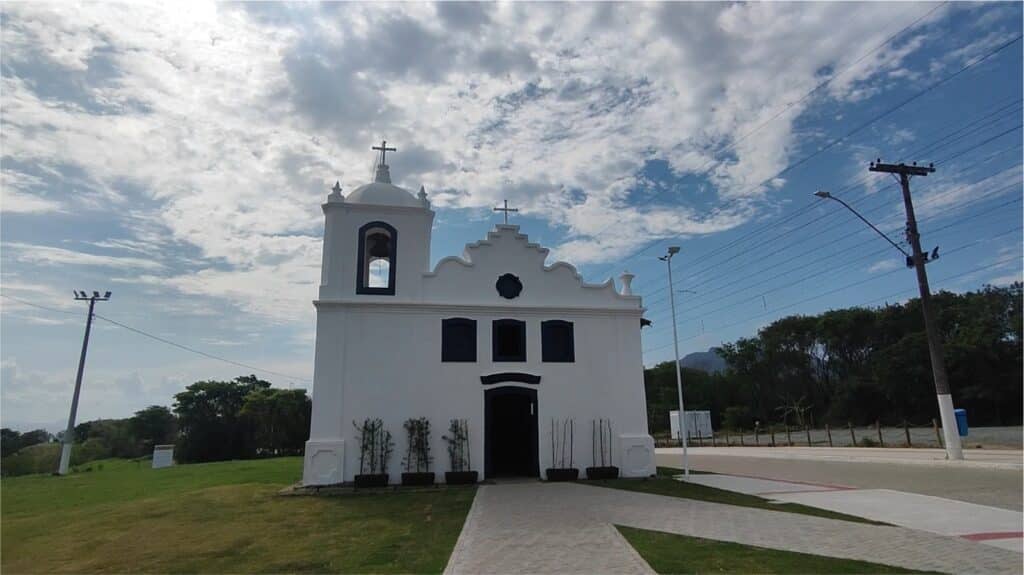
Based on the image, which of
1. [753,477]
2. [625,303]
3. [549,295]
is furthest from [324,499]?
[753,477]

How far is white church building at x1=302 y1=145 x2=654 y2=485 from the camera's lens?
15.9m

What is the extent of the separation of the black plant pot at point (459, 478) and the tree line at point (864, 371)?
39890mm

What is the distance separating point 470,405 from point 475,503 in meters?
4.48

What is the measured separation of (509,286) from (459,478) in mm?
5737

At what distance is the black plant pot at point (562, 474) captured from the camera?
16.2 m

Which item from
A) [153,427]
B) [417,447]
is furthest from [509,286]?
[153,427]

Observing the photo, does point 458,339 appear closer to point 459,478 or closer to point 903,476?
point 459,478

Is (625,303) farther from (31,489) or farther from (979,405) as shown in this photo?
(979,405)

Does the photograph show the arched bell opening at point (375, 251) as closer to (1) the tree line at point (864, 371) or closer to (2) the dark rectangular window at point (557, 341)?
(2) the dark rectangular window at point (557, 341)

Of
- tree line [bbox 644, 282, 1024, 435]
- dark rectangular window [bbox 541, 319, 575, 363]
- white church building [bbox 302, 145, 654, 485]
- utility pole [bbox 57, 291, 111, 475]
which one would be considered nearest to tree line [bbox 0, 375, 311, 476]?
utility pole [bbox 57, 291, 111, 475]

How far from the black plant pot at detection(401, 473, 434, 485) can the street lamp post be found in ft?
48.1

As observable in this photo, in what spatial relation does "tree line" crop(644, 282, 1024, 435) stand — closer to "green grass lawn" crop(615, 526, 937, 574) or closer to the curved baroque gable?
the curved baroque gable

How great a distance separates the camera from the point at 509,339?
17.4m

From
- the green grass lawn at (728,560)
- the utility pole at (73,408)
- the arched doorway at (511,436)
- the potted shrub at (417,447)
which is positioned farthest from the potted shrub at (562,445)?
the utility pole at (73,408)
